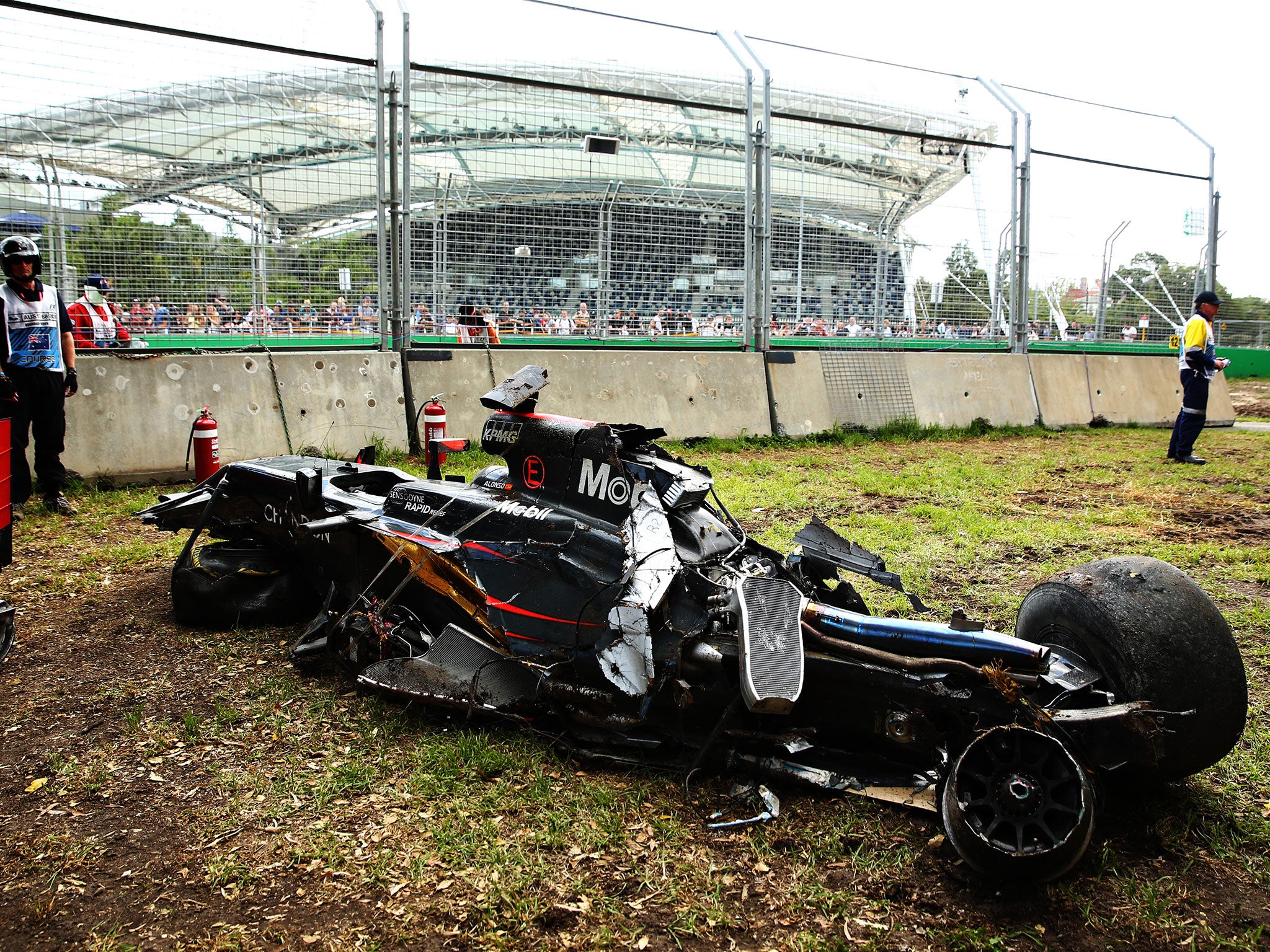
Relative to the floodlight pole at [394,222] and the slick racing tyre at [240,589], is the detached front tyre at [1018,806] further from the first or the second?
the floodlight pole at [394,222]

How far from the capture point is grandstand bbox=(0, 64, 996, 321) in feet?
26.3

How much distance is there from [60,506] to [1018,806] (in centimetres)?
739

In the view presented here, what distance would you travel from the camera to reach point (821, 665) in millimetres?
2984

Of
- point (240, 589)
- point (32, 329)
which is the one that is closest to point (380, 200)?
point (32, 329)

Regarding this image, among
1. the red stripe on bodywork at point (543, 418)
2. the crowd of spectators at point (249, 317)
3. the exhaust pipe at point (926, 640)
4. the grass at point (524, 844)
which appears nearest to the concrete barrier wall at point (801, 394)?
the crowd of spectators at point (249, 317)

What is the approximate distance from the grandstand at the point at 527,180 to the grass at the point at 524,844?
511 cm

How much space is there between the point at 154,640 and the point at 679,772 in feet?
10.3

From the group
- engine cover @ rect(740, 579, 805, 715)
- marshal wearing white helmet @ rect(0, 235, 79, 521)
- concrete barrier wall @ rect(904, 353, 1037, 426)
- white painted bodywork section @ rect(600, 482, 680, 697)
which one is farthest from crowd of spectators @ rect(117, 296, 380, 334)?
concrete barrier wall @ rect(904, 353, 1037, 426)

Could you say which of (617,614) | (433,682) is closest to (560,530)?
(617,614)

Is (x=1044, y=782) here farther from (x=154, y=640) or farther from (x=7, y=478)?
(x=7, y=478)

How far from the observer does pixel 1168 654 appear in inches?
114

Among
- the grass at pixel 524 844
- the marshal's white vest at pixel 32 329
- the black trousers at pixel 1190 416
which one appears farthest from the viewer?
the black trousers at pixel 1190 416

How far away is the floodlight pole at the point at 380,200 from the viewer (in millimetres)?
8773

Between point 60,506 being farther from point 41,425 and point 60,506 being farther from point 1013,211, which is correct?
point 1013,211
